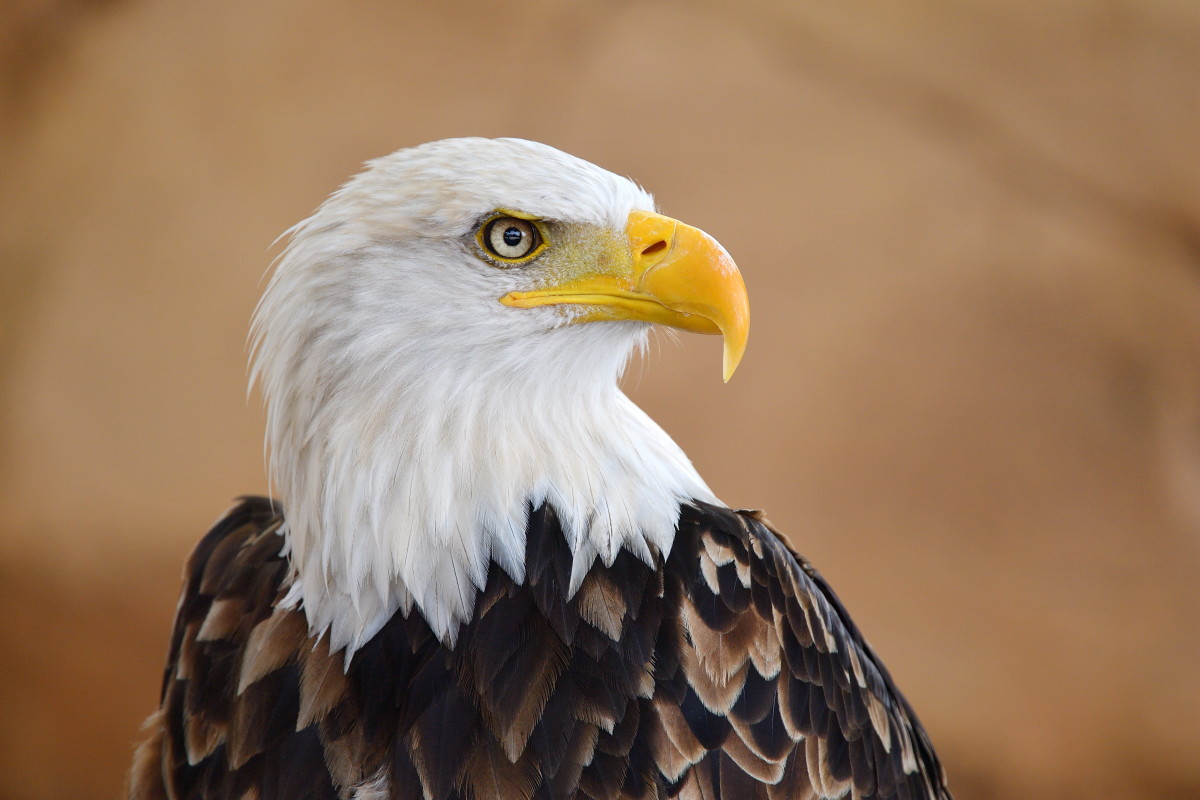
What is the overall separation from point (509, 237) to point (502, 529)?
0.33 metres

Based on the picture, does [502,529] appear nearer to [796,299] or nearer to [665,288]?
[665,288]

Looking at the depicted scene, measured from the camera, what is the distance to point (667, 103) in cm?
253

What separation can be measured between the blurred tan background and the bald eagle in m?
1.32

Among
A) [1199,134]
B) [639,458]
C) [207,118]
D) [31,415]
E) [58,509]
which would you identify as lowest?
[58,509]

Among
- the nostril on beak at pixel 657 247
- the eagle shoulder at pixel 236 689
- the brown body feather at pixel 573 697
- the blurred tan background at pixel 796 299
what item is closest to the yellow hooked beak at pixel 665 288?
the nostril on beak at pixel 657 247

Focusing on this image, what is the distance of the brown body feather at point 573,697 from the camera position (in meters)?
1.04

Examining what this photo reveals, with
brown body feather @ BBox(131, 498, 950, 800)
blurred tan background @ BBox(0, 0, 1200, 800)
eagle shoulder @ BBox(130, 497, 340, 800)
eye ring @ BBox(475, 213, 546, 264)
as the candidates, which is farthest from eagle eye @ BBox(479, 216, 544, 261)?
blurred tan background @ BBox(0, 0, 1200, 800)

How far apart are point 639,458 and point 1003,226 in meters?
1.80

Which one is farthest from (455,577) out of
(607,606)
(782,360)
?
(782,360)

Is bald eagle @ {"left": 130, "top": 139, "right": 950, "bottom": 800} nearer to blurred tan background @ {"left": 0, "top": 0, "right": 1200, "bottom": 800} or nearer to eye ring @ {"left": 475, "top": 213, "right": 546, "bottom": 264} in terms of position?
eye ring @ {"left": 475, "top": 213, "right": 546, "bottom": 264}

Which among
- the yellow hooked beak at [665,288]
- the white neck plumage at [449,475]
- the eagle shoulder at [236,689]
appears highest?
the yellow hooked beak at [665,288]

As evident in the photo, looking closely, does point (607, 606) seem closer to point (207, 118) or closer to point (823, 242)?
point (823, 242)

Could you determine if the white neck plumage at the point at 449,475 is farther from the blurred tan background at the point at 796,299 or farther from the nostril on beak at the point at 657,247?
the blurred tan background at the point at 796,299

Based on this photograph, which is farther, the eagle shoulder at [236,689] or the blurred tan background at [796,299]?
the blurred tan background at [796,299]
